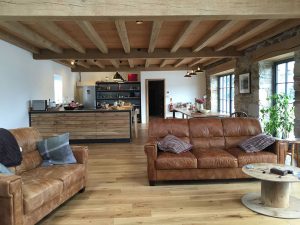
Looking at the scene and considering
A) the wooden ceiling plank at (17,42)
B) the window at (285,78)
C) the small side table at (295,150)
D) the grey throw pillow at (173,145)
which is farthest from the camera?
the window at (285,78)

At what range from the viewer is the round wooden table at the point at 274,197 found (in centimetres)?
282

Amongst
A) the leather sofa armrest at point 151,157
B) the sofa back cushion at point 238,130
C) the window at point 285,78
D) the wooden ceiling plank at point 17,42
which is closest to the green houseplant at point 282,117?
the window at point 285,78

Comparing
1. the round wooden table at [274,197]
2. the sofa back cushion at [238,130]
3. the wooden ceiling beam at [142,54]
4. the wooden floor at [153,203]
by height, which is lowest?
the wooden floor at [153,203]

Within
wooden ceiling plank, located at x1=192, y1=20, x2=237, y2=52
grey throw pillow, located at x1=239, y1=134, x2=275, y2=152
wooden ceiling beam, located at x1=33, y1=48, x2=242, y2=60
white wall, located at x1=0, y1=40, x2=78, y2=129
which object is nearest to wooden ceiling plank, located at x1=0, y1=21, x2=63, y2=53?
wooden ceiling beam, located at x1=33, y1=48, x2=242, y2=60

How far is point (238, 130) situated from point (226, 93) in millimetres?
5333

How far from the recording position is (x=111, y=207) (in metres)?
3.10

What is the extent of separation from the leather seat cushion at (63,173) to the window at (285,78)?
4306mm

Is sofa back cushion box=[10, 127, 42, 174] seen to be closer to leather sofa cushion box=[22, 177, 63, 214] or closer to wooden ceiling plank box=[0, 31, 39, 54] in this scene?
leather sofa cushion box=[22, 177, 63, 214]

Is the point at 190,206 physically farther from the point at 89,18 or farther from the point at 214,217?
the point at 89,18

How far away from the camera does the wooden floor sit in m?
2.78

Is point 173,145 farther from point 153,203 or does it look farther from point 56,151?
point 56,151

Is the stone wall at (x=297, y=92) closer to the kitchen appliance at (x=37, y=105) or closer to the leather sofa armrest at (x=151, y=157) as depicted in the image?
the leather sofa armrest at (x=151, y=157)

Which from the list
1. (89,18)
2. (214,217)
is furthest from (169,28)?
(214,217)

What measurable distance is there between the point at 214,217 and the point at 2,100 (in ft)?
15.6
